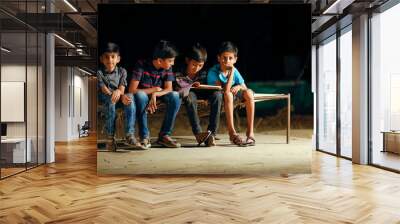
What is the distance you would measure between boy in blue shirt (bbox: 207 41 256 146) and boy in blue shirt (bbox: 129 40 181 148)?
70 cm

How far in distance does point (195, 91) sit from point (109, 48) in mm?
1619

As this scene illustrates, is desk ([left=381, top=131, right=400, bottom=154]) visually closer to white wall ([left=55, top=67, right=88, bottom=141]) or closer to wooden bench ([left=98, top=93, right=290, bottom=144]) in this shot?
wooden bench ([left=98, top=93, right=290, bottom=144])

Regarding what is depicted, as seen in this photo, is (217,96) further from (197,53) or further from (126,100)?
(126,100)

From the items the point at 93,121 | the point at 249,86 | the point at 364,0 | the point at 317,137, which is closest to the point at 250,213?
the point at 249,86

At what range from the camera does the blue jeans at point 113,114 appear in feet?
22.1

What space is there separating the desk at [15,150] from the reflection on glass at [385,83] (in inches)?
266

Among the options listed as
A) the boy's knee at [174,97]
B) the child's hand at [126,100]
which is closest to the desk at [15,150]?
the child's hand at [126,100]

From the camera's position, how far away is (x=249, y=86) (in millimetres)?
6902

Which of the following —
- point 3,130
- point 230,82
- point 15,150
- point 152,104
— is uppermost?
point 230,82

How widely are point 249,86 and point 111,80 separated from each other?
2345mm

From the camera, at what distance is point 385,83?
25.1 feet

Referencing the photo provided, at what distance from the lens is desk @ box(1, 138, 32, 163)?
6762 millimetres

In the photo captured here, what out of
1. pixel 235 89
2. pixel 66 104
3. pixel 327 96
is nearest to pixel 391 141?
pixel 235 89

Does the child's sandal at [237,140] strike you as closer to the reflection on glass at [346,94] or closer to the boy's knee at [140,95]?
the boy's knee at [140,95]
